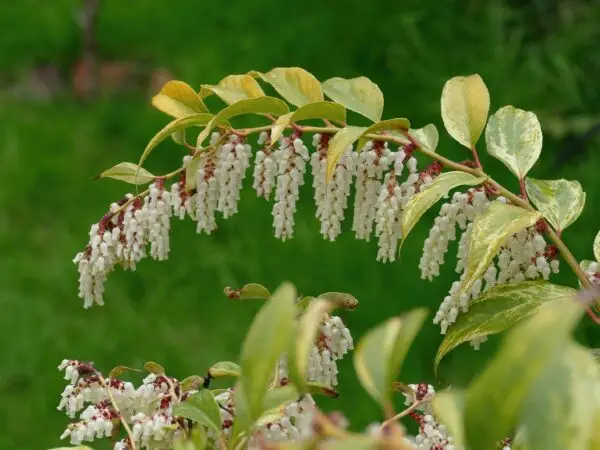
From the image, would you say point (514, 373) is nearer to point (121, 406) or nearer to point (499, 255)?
point (499, 255)

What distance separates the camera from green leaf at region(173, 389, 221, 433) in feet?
3.37

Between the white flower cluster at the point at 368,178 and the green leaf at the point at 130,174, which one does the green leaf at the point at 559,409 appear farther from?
the green leaf at the point at 130,174

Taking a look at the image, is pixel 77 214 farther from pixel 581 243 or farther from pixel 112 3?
pixel 581 243

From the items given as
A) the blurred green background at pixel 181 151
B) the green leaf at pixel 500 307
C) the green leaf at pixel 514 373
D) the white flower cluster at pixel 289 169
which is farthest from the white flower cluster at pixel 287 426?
the blurred green background at pixel 181 151

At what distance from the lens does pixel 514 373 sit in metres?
0.62

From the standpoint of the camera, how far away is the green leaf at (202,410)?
103 centimetres

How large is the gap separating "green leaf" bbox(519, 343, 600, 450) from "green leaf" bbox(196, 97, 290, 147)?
22.4 inches

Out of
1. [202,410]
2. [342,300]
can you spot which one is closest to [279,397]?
[202,410]

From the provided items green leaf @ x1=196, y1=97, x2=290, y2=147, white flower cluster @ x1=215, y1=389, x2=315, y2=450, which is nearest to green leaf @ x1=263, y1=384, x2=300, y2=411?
white flower cluster @ x1=215, y1=389, x2=315, y2=450

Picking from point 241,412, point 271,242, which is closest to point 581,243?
point 271,242

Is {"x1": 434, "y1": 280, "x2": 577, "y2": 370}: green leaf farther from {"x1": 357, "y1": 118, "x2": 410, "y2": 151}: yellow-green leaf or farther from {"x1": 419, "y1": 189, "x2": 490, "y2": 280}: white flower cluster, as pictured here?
{"x1": 357, "y1": 118, "x2": 410, "y2": 151}: yellow-green leaf

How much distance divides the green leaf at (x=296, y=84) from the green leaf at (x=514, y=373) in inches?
24.8

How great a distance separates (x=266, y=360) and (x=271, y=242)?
2793 mm

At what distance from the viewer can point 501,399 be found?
0.63 meters
